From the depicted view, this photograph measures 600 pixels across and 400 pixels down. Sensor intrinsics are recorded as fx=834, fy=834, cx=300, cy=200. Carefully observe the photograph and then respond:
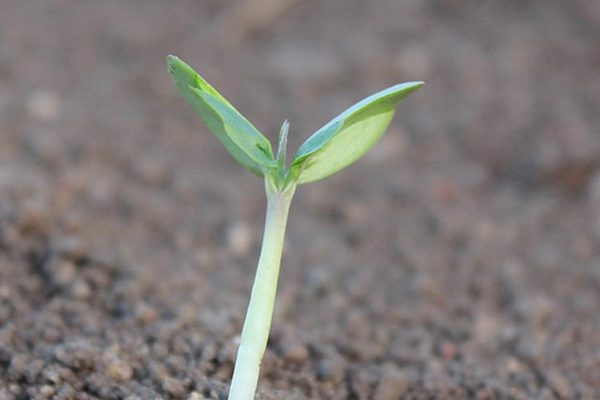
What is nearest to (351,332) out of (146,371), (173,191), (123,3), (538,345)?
(538,345)

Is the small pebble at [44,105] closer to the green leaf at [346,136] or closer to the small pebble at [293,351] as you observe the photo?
the small pebble at [293,351]

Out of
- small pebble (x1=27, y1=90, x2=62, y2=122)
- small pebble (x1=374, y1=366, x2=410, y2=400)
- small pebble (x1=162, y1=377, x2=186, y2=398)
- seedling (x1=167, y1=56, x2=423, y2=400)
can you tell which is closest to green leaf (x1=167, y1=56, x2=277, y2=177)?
seedling (x1=167, y1=56, x2=423, y2=400)

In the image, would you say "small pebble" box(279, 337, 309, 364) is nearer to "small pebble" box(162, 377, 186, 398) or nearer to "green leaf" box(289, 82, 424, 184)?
"small pebble" box(162, 377, 186, 398)

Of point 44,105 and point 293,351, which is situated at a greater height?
point 44,105

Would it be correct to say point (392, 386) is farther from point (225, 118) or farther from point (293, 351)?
point (225, 118)

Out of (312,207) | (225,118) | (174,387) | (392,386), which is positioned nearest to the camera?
(225,118)

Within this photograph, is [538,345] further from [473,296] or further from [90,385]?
[90,385]

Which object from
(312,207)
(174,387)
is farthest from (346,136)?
(312,207)

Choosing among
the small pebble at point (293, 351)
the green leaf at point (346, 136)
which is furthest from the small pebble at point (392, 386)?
the green leaf at point (346, 136)
